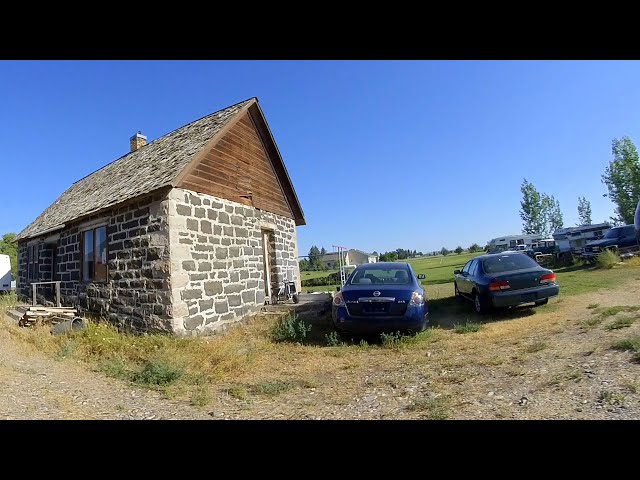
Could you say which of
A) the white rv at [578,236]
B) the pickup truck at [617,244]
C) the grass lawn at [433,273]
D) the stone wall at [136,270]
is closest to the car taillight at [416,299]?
the stone wall at [136,270]

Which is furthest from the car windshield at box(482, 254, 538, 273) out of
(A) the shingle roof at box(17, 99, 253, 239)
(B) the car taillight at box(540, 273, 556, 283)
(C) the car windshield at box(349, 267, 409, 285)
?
(A) the shingle roof at box(17, 99, 253, 239)

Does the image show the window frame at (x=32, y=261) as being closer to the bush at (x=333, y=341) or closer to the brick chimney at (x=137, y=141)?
the brick chimney at (x=137, y=141)

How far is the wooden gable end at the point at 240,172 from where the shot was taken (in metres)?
9.09

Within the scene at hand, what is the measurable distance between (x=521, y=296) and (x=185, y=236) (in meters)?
7.74

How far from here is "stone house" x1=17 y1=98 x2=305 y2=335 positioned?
8.01 meters

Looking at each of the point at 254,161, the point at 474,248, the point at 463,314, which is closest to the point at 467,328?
the point at 463,314

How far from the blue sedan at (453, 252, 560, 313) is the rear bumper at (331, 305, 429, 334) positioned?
84.4 inches

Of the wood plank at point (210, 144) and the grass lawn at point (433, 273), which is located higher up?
the wood plank at point (210, 144)

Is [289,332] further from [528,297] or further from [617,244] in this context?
[617,244]

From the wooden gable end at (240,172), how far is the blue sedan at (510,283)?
6.94 metres

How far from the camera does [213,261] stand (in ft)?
29.8
